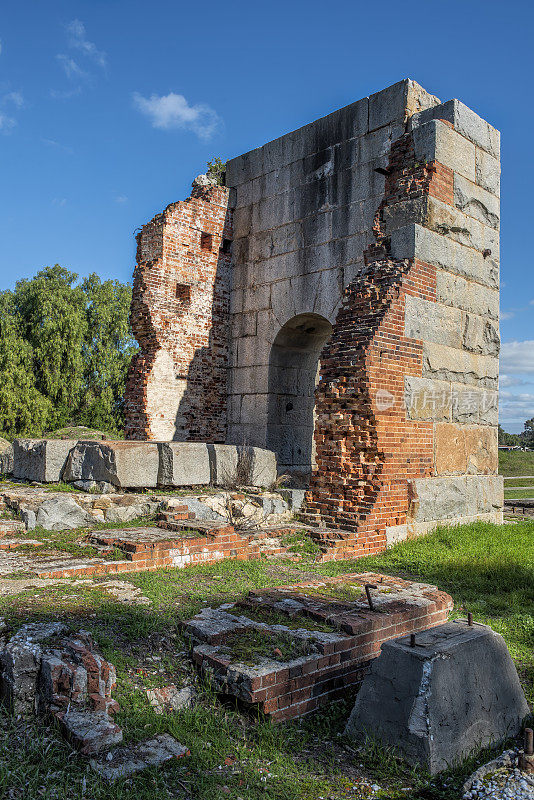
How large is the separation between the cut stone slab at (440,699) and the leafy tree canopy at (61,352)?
27.3 m

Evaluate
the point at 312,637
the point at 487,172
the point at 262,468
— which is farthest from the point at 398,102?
the point at 312,637

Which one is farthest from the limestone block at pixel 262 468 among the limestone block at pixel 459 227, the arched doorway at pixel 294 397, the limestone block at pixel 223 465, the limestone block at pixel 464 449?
the limestone block at pixel 459 227

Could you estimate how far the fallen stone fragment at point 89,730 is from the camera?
8.89ft

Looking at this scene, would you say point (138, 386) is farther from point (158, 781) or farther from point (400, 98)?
point (158, 781)

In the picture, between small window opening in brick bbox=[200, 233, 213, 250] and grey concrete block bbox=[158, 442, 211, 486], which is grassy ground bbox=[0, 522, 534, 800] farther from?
small window opening in brick bbox=[200, 233, 213, 250]

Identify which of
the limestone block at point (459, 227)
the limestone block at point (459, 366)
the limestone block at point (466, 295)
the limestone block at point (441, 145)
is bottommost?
the limestone block at point (459, 366)

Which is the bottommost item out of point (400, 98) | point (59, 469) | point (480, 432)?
point (59, 469)

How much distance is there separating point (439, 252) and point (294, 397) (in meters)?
3.91

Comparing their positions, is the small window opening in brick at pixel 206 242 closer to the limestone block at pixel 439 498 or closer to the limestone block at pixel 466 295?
the limestone block at pixel 466 295

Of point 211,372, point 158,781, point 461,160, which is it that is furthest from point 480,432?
point 158,781

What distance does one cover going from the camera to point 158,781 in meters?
2.62

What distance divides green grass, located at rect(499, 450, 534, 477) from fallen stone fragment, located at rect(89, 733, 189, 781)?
2205 cm

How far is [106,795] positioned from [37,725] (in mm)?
651

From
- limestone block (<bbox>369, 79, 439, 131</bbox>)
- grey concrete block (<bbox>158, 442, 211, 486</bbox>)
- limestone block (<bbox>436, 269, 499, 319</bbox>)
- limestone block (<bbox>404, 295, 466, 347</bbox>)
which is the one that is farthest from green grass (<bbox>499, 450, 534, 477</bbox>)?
grey concrete block (<bbox>158, 442, 211, 486</bbox>)
